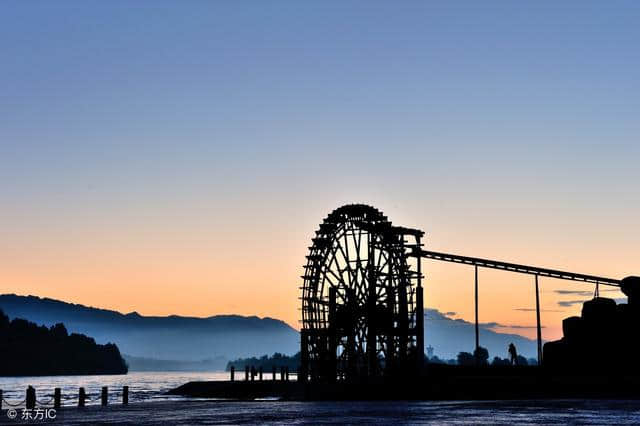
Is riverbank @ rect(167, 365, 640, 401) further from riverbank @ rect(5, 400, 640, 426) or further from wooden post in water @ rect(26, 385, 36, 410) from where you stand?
wooden post in water @ rect(26, 385, 36, 410)

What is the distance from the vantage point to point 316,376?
6956 cm

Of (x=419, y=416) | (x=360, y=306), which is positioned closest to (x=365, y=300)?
(x=360, y=306)

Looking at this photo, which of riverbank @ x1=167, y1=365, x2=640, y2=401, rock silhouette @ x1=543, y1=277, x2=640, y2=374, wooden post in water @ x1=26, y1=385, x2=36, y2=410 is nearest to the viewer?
wooden post in water @ x1=26, y1=385, x2=36, y2=410

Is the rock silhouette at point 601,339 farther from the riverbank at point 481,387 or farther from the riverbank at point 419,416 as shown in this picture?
the riverbank at point 419,416

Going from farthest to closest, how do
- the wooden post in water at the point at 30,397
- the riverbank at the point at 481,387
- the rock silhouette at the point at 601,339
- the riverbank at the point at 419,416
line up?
1. the rock silhouette at the point at 601,339
2. the riverbank at the point at 481,387
3. the wooden post in water at the point at 30,397
4. the riverbank at the point at 419,416

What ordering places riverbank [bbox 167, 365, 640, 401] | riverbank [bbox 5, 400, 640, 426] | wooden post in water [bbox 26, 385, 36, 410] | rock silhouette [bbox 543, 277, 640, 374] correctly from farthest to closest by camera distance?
rock silhouette [bbox 543, 277, 640, 374], riverbank [bbox 167, 365, 640, 401], wooden post in water [bbox 26, 385, 36, 410], riverbank [bbox 5, 400, 640, 426]

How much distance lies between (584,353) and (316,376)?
2055 centimetres

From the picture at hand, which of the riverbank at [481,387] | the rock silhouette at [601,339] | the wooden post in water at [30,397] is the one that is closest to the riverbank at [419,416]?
the riverbank at [481,387]

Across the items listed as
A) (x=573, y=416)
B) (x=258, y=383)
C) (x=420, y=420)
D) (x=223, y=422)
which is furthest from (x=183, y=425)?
(x=258, y=383)

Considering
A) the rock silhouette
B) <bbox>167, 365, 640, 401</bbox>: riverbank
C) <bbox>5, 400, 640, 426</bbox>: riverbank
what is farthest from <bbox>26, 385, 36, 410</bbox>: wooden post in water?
the rock silhouette

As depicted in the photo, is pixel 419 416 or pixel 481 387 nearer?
pixel 419 416

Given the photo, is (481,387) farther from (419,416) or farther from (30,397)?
(30,397)

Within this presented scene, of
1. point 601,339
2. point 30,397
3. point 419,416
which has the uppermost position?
point 601,339

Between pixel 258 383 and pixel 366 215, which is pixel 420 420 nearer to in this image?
pixel 366 215
